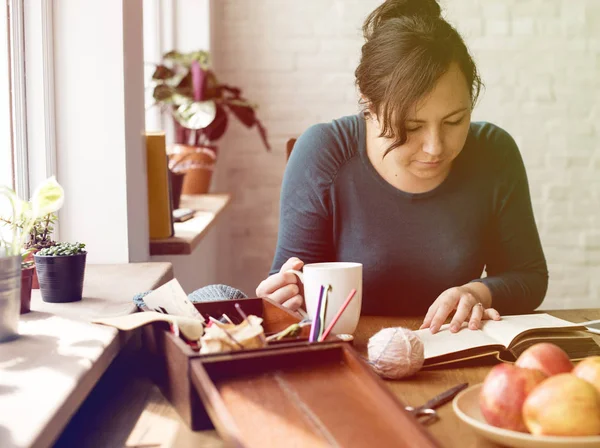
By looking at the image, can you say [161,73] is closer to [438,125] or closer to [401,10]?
[401,10]

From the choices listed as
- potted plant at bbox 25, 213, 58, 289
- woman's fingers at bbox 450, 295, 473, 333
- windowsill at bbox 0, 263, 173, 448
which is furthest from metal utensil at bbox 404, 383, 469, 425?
potted plant at bbox 25, 213, 58, 289

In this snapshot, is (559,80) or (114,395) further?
(559,80)

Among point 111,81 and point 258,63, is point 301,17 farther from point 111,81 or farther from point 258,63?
point 111,81

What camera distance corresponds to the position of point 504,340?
106 cm

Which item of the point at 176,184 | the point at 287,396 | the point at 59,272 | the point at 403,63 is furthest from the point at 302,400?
the point at 176,184

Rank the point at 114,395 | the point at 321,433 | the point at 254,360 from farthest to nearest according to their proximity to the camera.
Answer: the point at 114,395 < the point at 254,360 < the point at 321,433

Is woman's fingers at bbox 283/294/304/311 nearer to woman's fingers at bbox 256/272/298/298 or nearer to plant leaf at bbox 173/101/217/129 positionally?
woman's fingers at bbox 256/272/298/298

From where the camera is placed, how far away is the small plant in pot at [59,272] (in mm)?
1188

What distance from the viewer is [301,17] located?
3049mm

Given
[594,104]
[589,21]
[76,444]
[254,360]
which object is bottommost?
[76,444]

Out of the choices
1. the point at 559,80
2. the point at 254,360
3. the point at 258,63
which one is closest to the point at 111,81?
the point at 254,360

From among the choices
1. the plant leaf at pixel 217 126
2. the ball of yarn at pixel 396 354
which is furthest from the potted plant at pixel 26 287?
the plant leaf at pixel 217 126

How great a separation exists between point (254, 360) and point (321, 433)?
0.15 m

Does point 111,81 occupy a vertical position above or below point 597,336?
above
